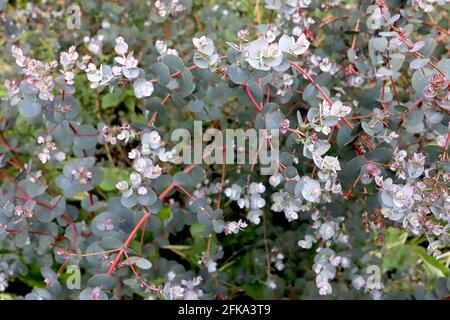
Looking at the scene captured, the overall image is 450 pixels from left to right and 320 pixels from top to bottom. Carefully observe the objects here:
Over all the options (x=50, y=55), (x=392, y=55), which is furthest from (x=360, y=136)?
(x=50, y=55)

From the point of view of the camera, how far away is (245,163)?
1056 mm

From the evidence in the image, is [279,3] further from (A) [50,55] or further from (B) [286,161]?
(A) [50,55]

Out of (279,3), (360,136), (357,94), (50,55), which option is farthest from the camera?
(50,55)

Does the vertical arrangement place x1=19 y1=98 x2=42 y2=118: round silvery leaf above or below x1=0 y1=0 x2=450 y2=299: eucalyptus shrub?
above

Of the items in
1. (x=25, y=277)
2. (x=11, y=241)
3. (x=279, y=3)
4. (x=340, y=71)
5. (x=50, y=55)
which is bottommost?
(x=25, y=277)

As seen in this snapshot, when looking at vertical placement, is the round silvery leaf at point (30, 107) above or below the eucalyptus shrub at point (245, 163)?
above

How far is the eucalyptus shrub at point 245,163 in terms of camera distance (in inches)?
31.5

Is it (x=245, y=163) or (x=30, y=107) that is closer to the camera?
(x=30, y=107)

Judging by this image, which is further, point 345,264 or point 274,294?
point 274,294

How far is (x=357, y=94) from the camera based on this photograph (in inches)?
51.9

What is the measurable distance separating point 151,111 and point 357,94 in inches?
23.3

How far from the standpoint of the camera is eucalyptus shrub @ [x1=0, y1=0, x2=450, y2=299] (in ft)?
2.63

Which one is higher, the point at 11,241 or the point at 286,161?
the point at 286,161

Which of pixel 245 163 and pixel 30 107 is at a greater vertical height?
pixel 30 107
